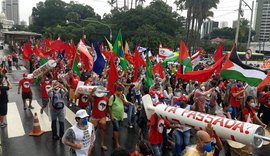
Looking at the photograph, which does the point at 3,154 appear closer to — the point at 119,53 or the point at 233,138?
the point at 233,138

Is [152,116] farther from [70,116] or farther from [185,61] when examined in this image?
[185,61]

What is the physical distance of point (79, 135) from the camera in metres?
4.62

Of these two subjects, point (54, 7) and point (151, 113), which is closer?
point (151, 113)

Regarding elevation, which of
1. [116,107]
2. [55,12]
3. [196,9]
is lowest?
[116,107]

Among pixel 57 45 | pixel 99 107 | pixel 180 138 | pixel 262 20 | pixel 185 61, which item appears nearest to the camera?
pixel 180 138

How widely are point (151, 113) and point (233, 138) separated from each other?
1.75 metres

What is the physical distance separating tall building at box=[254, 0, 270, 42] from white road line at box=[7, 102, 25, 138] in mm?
44778

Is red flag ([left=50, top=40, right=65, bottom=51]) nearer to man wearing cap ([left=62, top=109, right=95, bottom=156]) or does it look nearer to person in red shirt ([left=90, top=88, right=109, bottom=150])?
person in red shirt ([left=90, top=88, right=109, bottom=150])

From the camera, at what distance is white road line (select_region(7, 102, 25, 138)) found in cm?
818

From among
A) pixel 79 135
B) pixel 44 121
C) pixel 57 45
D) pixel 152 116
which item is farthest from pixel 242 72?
pixel 57 45

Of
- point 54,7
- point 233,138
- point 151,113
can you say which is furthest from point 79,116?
point 54,7

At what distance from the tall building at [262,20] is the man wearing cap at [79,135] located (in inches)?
1887

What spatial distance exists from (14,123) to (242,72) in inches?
269

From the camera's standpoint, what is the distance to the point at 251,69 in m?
7.31
